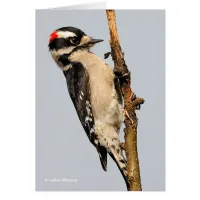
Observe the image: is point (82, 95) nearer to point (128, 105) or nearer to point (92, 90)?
point (92, 90)

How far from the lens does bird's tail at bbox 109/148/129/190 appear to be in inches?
164

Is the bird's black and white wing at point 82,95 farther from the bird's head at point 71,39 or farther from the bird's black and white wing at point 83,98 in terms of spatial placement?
the bird's head at point 71,39

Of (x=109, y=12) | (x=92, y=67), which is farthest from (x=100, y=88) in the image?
(x=109, y=12)

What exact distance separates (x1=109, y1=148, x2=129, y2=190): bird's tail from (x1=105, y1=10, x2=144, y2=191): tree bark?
12cm

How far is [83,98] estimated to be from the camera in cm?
436

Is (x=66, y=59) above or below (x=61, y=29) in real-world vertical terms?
below

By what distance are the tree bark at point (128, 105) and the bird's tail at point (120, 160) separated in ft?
0.39

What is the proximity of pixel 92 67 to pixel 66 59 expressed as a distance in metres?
0.34

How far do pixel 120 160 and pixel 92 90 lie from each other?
0.81 metres

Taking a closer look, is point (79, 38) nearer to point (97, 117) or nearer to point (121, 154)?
point (97, 117)

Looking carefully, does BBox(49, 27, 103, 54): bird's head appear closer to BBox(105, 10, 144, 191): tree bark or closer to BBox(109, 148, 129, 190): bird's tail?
BBox(105, 10, 144, 191): tree bark

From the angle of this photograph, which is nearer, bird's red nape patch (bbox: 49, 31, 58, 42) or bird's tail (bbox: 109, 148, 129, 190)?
bird's tail (bbox: 109, 148, 129, 190)

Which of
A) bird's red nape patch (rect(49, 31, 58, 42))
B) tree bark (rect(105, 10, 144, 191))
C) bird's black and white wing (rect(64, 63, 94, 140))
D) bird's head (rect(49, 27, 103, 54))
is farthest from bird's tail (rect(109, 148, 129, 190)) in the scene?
bird's red nape patch (rect(49, 31, 58, 42))
